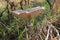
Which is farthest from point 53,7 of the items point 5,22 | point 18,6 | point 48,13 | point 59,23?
point 5,22

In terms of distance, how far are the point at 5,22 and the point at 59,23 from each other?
381mm

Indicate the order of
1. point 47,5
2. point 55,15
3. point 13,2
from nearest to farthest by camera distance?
point 13,2 → point 55,15 → point 47,5

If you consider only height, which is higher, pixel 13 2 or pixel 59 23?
pixel 13 2

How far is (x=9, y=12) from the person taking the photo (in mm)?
1266

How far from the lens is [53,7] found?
1.43m

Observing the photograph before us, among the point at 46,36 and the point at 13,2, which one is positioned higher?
the point at 13,2

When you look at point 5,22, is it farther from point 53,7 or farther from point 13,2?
point 53,7

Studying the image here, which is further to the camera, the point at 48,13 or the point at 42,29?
the point at 48,13

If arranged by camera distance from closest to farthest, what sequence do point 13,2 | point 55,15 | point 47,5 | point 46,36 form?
point 46,36, point 13,2, point 55,15, point 47,5

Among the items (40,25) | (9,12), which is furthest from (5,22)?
(40,25)

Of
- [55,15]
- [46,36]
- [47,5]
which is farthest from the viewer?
[47,5]

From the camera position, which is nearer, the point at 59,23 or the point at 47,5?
the point at 59,23

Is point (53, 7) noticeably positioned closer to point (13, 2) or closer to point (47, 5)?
point (47, 5)

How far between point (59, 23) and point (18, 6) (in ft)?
1.04
